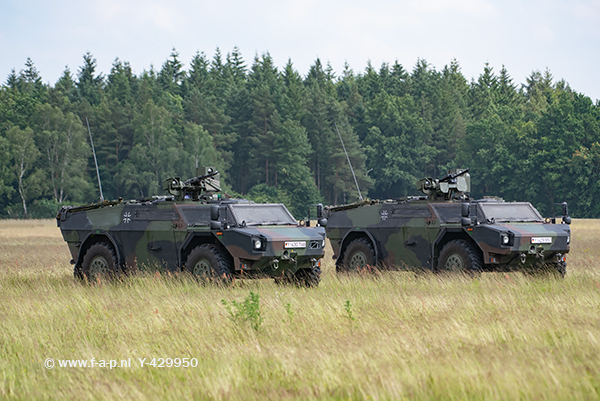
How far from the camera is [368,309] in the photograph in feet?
36.1

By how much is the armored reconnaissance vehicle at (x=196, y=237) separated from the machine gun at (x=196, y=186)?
0.06ft

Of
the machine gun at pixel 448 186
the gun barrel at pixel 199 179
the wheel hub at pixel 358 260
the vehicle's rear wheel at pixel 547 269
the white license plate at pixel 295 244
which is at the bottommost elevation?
the vehicle's rear wheel at pixel 547 269

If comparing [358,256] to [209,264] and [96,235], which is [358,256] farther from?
[96,235]

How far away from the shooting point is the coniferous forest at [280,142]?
3007 inches

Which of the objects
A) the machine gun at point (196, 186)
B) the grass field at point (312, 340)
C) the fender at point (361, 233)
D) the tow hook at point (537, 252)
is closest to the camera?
the grass field at point (312, 340)

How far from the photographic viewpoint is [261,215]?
1484 cm

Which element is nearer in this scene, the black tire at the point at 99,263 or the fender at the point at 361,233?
the black tire at the point at 99,263

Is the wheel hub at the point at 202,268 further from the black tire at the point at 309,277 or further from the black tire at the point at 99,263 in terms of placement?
the black tire at the point at 99,263

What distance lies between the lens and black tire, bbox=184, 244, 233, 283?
1364cm

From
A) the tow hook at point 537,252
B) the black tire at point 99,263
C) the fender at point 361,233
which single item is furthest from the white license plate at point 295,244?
the tow hook at point 537,252

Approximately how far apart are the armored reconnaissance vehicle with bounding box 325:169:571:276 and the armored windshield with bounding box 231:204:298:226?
105 inches

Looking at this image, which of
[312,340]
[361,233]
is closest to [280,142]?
[361,233]

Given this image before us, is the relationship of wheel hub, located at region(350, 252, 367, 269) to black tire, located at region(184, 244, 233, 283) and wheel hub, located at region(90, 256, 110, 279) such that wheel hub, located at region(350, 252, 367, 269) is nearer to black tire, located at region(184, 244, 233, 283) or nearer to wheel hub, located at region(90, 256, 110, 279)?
black tire, located at region(184, 244, 233, 283)

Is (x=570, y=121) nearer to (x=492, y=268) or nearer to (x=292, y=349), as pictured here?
(x=492, y=268)
